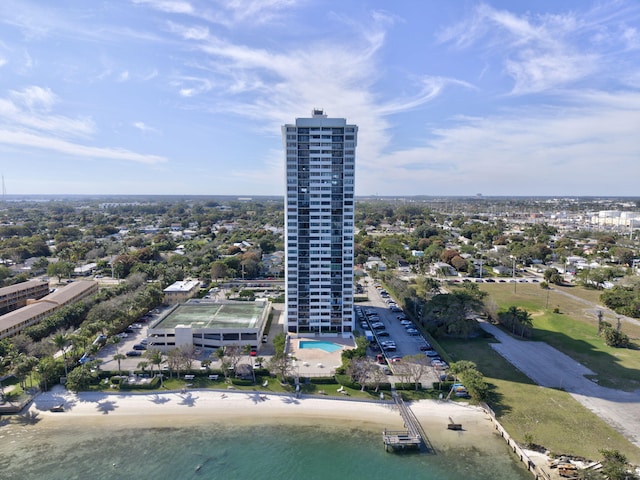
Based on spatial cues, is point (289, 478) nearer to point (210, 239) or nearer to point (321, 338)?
point (321, 338)

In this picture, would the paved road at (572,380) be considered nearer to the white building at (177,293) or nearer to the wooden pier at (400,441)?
the wooden pier at (400,441)

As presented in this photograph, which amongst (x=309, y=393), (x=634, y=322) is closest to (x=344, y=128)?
(x=309, y=393)

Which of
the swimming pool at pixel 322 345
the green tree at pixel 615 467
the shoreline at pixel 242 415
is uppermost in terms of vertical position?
the green tree at pixel 615 467

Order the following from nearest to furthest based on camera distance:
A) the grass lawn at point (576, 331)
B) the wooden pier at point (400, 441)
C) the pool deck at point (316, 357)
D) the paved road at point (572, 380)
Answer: the wooden pier at point (400, 441), the paved road at point (572, 380), the pool deck at point (316, 357), the grass lawn at point (576, 331)

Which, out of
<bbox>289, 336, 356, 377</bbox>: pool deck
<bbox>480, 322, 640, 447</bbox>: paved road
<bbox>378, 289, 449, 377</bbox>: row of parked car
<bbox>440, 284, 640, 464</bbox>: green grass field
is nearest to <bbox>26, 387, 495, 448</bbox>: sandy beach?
<bbox>440, 284, 640, 464</bbox>: green grass field

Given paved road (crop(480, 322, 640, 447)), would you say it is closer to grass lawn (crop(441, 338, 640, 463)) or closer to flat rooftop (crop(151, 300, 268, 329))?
grass lawn (crop(441, 338, 640, 463))

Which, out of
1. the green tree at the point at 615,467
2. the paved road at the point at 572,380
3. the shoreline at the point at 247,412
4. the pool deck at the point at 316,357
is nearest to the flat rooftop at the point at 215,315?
the pool deck at the point at 316,357

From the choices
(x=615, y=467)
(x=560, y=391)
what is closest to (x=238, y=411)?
(x=615, y=467)
